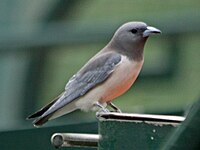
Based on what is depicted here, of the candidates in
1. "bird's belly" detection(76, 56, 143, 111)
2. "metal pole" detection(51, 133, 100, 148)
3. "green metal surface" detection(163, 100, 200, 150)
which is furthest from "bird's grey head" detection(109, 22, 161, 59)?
"green metal surface" detection(163, 100, 200, 150)

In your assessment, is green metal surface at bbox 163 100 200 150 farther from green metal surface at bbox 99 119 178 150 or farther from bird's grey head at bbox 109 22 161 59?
bird's grey head at bbox 109 22 161 59

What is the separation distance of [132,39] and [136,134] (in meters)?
3.40

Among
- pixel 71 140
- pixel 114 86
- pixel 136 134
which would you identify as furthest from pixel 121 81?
pixel 136 134

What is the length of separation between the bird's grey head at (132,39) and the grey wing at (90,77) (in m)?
0.11

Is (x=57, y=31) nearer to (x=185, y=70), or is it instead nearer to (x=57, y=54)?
(x=57, y=54)

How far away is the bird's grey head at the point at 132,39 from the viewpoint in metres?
7.08

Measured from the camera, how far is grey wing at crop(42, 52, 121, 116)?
7.10 meters

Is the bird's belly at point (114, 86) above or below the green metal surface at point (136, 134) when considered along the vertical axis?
below

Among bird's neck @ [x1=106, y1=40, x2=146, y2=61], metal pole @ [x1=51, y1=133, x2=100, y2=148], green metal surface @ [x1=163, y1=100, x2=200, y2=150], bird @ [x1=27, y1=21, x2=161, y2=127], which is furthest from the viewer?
bird's neck @ [x1=106, y1=40, x2=146, y2=61]

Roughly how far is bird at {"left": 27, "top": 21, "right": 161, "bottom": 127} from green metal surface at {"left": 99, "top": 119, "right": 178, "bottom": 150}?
2.88m

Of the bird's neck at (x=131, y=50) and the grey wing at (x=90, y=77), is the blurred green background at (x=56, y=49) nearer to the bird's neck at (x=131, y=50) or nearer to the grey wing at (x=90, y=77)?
the grey wing at (x=90, y=77)

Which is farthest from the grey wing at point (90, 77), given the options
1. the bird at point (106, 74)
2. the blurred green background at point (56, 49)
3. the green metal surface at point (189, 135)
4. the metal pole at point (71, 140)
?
the green metal surface at point (189, 135)

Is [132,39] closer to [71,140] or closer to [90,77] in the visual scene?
[90,77]

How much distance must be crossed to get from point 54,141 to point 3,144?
3.23m
